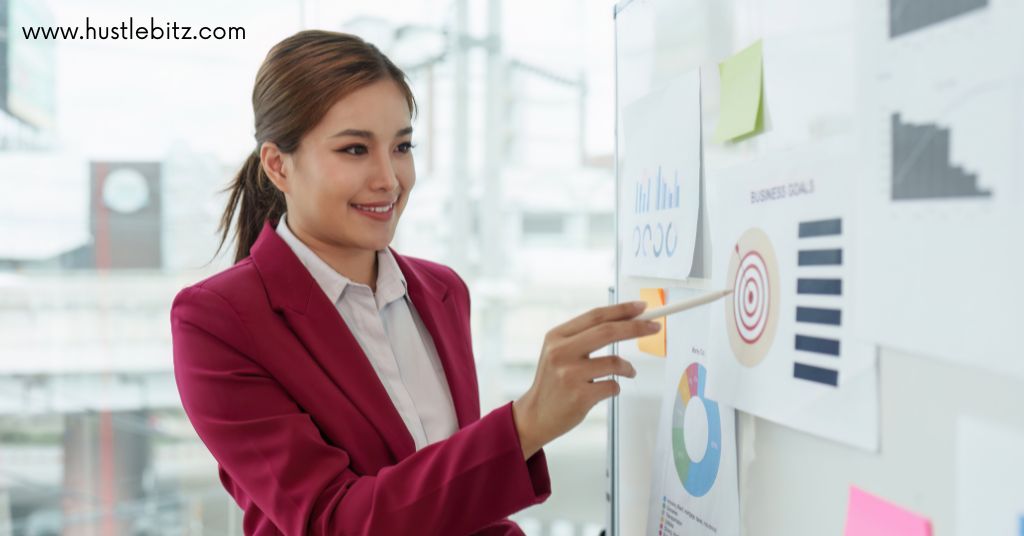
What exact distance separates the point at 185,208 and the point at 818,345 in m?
2.19

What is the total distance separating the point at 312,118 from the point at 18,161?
1709 mm

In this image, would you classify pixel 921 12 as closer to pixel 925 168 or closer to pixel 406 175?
pixel 925 168

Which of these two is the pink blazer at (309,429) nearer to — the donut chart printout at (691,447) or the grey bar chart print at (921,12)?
the donut chart printout at (691,447)

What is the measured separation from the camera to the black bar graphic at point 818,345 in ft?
2.18

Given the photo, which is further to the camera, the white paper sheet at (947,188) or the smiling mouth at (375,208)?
the smiling mouth at (375,208)

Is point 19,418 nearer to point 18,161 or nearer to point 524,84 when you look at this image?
point 18,161

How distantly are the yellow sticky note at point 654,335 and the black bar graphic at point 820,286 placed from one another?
300 mm

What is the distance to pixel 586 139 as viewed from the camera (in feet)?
8.69

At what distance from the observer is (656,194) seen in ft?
3.35

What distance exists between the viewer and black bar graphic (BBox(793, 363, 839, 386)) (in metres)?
0.67

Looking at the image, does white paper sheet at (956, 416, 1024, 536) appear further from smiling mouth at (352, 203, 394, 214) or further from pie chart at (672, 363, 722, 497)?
smiling mouth at (352, 203, 394, 214)

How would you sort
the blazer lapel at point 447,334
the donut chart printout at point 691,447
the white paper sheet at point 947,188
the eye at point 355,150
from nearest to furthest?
the white paper sheet at point 947,188 → the donut chart printout at point 691,447 → the eye at point 355,150 → the blazer lapel at point 447,334

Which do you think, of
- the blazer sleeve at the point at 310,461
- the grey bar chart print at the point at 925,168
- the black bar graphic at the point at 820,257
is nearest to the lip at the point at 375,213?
the blazer sleeve at the point at 310,461

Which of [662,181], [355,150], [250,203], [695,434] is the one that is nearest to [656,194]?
[662,181]
